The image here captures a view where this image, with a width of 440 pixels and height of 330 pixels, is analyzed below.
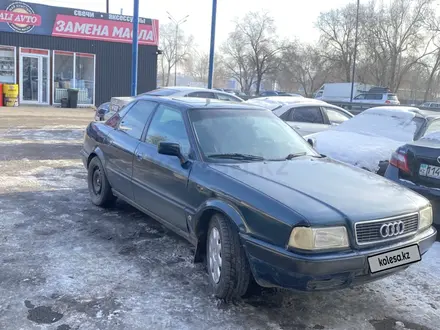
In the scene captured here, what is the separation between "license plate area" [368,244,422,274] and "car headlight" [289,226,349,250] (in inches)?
10.3

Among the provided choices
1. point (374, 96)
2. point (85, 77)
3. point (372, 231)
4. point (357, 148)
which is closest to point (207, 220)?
point (372, 231)

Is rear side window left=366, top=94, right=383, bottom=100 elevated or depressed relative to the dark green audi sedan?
elevated

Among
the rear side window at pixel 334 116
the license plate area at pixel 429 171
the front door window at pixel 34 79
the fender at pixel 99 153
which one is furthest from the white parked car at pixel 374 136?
the front door window at pixel 34 79

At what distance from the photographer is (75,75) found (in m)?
22.2

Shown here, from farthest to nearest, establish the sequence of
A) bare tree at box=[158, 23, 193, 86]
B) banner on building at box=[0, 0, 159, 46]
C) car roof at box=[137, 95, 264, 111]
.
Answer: bare tree at box=[158, 23, 193, 86], banner on building at box=[0, 0, 159, 46], car roof at box=[137, 95, 264, 111]

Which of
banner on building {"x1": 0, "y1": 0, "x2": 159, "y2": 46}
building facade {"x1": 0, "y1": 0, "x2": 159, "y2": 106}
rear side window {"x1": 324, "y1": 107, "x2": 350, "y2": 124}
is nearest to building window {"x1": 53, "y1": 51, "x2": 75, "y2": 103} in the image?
building facade {"x1": 0, "y1": 0, "x2": 159, "y2": 106}

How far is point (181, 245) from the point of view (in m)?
4.73

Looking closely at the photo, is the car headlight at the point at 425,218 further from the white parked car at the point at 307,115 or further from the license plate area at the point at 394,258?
the white parked car at the point at 307,115

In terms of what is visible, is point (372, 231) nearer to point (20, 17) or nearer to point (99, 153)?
point (99, 153)

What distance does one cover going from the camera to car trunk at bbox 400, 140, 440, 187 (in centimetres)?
493

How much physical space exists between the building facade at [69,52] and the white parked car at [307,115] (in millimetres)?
14517

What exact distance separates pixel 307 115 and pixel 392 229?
21.8 ft

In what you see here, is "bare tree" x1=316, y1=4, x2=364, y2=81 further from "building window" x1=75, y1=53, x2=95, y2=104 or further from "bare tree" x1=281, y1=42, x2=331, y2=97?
"building window" x1=75, y1=53, x2=95, y2=104

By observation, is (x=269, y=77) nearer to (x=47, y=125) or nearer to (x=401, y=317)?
(x=47, y=125)
